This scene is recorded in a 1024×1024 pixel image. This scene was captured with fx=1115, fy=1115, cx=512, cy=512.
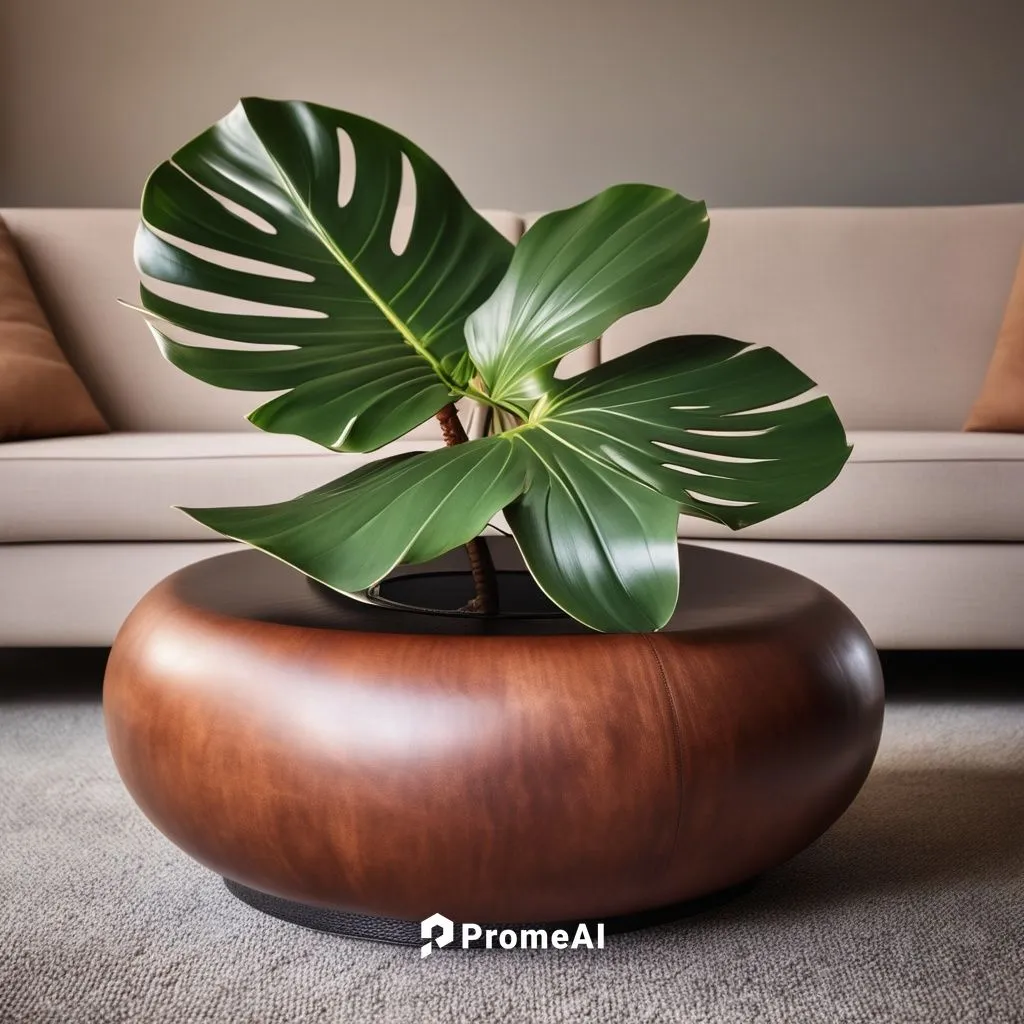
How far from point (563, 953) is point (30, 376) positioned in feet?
5.14

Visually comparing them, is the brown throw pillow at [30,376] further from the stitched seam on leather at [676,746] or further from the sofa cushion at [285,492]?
the stitched seam on leather at [676,746]

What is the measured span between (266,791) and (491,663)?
7.7 inches

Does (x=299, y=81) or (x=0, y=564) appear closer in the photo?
(x=0, y=564)

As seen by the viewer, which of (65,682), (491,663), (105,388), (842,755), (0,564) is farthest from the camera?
(105,388)

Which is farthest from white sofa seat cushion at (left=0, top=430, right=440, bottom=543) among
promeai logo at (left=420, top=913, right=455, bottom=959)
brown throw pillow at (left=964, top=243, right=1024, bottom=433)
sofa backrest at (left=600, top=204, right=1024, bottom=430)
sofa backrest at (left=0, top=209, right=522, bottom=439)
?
brown throw pillow at (left=964, top=243, right=1024, bottom=433)

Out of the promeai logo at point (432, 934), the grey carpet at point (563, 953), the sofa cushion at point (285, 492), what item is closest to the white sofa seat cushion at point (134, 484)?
the sofa cushion at point (285, 492)

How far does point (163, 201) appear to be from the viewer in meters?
1.01

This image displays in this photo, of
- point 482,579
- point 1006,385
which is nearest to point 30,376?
point 482,579

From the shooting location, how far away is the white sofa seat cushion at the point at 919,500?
177 cm

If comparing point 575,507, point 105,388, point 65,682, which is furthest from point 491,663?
point 105,388

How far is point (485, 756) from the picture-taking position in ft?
2.67

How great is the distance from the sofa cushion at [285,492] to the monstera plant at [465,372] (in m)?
0.79

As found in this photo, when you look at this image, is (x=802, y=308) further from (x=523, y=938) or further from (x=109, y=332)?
(x=523, y=938)

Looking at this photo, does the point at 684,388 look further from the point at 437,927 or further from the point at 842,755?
the point at 437,927
